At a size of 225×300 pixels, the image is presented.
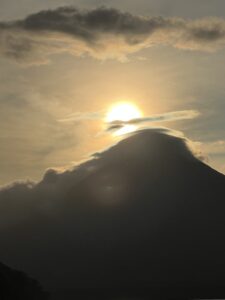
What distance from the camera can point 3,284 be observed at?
188000mm

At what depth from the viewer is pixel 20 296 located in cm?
19950

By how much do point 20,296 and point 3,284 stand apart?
1372 centimetres
